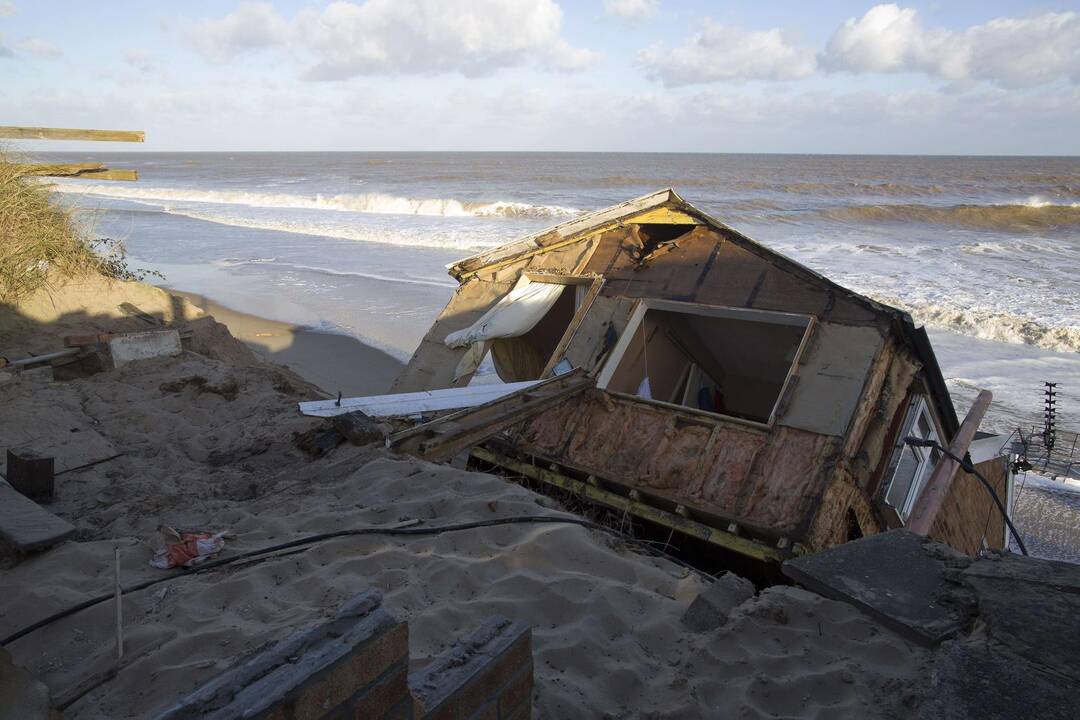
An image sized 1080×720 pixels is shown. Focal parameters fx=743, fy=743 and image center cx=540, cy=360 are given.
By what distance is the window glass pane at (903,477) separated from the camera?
6.62 m

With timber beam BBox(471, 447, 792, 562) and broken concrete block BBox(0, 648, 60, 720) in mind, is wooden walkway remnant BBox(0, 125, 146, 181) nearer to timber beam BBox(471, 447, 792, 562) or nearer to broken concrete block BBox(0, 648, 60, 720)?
timber beam BBox(471, 447, 792, 562)

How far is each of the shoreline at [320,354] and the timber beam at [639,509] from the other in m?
4.26

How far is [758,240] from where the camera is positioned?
76.5 ft

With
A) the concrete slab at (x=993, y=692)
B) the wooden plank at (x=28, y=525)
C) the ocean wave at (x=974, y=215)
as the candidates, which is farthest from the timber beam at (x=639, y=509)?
the ocean wave at (x=974, y=215)

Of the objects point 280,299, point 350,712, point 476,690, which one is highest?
point 350,712

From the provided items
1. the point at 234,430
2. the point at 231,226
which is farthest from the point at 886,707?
the point at 231,226

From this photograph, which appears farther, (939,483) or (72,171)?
(72,171)

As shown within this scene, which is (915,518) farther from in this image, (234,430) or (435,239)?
(435,239)

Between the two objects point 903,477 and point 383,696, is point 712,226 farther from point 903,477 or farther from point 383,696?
point 383,696

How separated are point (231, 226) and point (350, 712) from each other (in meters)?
29.8

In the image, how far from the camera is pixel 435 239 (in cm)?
2623

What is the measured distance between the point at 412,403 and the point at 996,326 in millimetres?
13579

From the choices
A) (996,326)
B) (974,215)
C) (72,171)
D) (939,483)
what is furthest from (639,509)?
(974,215)

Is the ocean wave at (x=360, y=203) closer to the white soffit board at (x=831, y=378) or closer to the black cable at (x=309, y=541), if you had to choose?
the white soffit board at (x=831, y=378)
